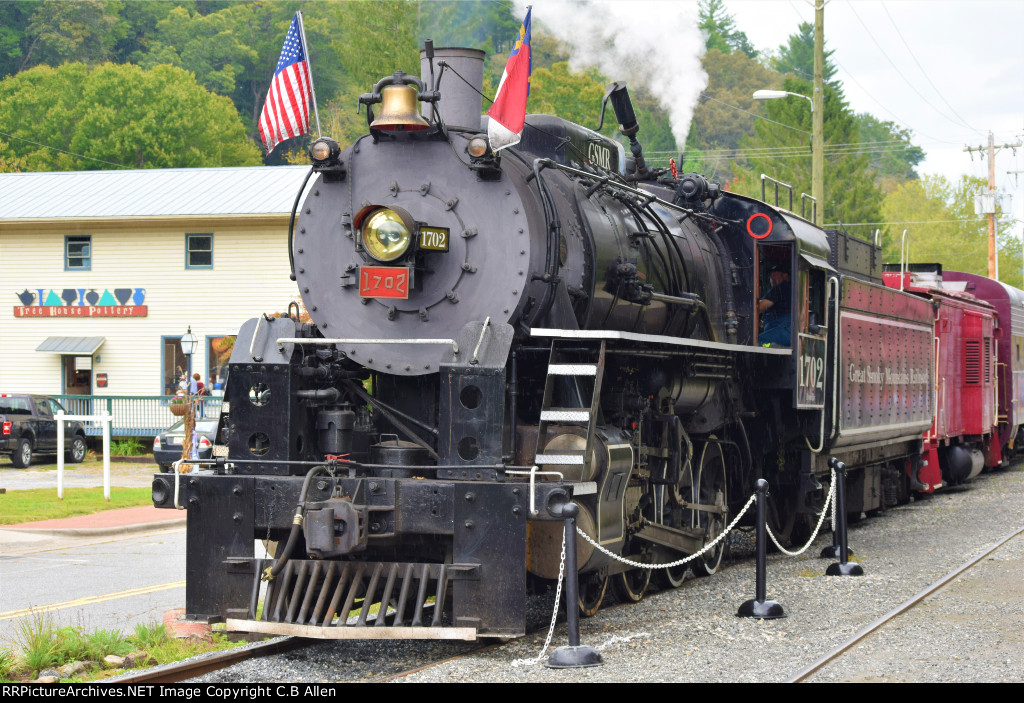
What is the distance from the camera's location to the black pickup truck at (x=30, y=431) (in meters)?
23.8

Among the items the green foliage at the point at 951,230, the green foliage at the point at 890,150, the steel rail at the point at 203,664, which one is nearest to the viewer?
the steel rail at the point at 203,664

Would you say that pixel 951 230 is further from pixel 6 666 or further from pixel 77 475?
pixel 6 666

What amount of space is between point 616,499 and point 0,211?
2566 centimetres

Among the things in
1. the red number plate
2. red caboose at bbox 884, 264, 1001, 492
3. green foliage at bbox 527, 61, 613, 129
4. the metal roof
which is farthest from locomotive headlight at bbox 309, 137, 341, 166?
green foliage at bbox 527, 61, 613, 129

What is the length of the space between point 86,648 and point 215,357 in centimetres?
2124

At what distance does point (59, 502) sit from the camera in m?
16.5

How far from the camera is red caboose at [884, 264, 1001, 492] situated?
683 inches

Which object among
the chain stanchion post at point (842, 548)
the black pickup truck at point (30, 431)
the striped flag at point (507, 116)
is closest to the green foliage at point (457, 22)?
the striped flag at point (507, 116)

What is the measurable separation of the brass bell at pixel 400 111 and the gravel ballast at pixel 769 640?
3.40m

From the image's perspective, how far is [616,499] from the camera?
7.62 m

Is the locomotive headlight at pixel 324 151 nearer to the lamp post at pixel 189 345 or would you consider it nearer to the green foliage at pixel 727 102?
the lamp post at pixel 189 345

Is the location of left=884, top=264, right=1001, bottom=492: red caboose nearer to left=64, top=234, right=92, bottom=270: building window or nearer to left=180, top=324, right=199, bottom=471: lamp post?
left=180, top=324, right=199, bottom=471: lamp post

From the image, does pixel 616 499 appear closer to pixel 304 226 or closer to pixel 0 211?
pixel 304 226

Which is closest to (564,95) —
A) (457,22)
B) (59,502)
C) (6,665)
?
(457,22)
